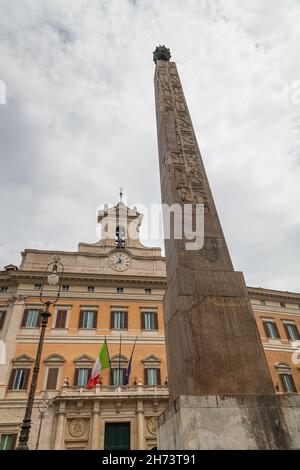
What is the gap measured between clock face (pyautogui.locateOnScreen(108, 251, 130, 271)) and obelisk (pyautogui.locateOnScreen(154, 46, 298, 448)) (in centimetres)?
1680

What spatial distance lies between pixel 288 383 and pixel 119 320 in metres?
11.3

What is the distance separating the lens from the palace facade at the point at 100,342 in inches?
589

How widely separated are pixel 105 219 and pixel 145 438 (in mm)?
15817

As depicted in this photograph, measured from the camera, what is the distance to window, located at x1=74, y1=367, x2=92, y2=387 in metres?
16.4

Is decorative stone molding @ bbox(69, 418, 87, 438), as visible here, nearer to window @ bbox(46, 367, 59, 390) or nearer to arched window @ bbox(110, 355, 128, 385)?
window @ bbox(46, 367, 59, 390)

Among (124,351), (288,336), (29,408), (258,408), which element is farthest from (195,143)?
(288,336)

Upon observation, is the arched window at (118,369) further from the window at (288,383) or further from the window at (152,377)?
the window at (288,383)

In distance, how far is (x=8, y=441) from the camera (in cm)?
1427

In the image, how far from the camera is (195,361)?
9.91ft

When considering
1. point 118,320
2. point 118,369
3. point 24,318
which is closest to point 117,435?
point 118,369

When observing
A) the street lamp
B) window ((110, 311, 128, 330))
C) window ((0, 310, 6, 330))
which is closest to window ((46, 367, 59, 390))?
the street lamp

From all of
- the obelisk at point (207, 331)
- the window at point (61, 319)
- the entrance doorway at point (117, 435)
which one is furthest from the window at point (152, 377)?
the obelisk at point (207, 331)
